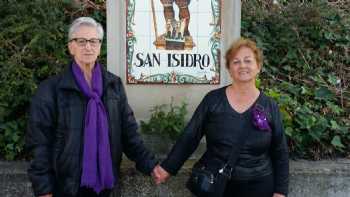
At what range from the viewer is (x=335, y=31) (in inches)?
240

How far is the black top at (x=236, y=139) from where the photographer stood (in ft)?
11.1

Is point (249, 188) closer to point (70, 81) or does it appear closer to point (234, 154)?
point (234, 154)

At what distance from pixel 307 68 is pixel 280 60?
303mm

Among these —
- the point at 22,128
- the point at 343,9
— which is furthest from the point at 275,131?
the point at 343,9

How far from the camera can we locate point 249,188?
135 inches

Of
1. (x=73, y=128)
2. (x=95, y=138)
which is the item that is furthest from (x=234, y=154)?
(x=73, y=128)

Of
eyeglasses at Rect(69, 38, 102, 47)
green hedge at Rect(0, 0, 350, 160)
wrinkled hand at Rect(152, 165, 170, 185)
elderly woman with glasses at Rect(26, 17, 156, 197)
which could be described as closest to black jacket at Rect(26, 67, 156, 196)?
elderly woman with glasses at Rect(26, 17, 156, 197)

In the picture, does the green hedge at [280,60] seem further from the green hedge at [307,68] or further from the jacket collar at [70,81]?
the jacket collar at [70,81]

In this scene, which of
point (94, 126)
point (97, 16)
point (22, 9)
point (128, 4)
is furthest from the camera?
point (97, 16)

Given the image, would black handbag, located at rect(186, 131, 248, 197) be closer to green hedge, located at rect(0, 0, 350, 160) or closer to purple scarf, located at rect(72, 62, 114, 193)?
purple scarf, located at rect(72, 62, 114, 193)

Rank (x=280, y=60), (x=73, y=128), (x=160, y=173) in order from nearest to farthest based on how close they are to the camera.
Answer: (x=73, y=128), (x=160, y=173), (x=280, y=60)

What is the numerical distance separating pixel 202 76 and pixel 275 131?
1.20 m

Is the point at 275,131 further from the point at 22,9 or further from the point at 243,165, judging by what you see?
the point at 22,9

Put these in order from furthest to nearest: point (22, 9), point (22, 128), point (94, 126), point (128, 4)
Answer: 1. point (22, 9)
2. point (22, 128)
3. point (128, 4)
4. point (94, 126)
